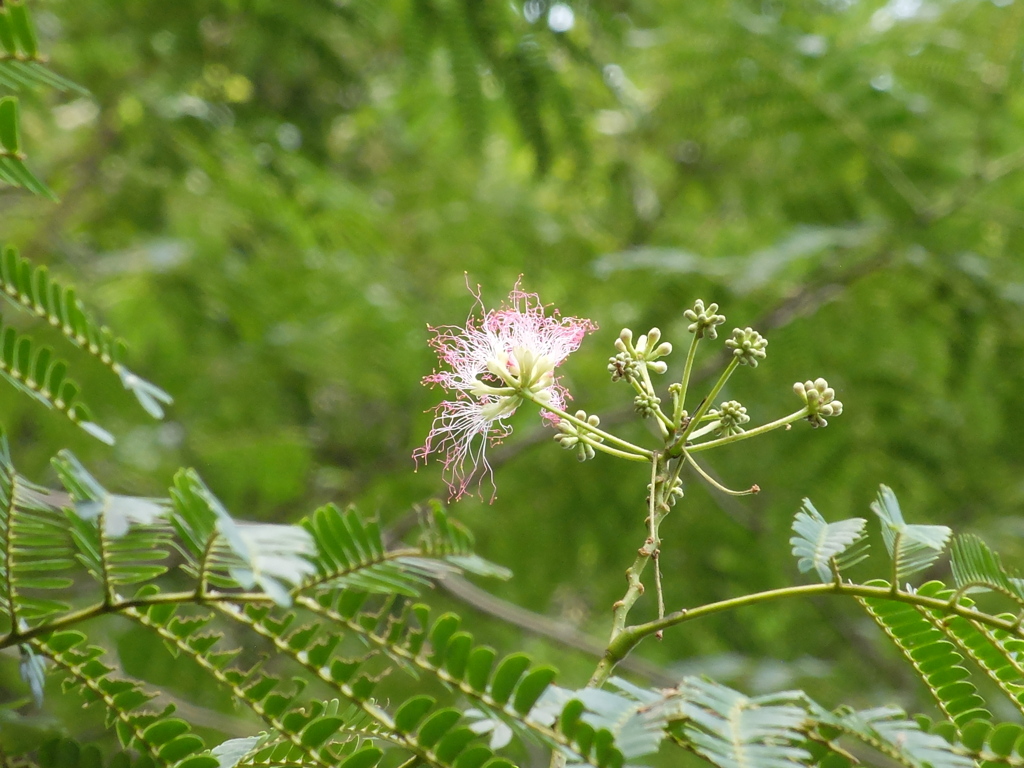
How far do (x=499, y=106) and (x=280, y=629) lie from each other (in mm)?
3923

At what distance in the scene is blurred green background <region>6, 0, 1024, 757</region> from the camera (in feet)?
11.9

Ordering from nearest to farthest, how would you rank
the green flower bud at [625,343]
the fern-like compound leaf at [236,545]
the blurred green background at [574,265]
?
the fern-like compound leaf at [236,545], the green flower bud at [625,343], the blurred green background at [574,265]

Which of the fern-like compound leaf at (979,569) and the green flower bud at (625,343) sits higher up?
the green flower bud at (625,343)

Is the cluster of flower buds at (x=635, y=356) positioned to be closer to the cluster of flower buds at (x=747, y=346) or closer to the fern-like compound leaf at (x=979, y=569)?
the cluster of flower buds at (x=747, y=346)

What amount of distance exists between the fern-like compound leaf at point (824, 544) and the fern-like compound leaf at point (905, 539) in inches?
1.2

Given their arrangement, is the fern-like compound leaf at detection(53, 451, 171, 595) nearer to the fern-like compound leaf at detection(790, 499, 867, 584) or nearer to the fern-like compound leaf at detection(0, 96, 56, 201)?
the fern-like compound leaf at detection(0, 96, 56, 201)

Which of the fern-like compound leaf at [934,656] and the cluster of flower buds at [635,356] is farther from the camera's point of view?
the cluster of flower buds at [635,356]

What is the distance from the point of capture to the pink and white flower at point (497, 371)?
149cm

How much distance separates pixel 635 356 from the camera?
4.60 ft

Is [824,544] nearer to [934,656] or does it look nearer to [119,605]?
[934,656]

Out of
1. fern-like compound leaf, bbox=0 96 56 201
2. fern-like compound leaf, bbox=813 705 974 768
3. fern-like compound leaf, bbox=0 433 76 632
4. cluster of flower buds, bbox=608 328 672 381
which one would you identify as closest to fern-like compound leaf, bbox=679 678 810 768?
fern-like compound leaf, bbox=813 705 974 768

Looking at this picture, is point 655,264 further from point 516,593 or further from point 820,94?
point 516,593

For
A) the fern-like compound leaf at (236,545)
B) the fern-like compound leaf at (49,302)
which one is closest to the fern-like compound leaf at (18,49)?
the fern-like compound leaf at (49,302)

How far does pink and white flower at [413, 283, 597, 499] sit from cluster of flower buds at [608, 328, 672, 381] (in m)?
0.13
